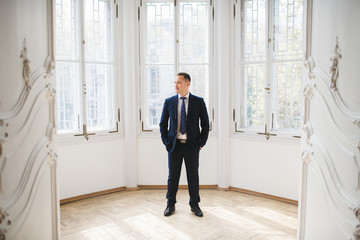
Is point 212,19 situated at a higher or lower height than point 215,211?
higher

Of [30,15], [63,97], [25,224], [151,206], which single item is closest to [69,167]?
[63,97]

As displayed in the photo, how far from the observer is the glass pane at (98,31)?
440 cm

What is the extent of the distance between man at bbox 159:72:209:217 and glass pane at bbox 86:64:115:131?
4.08ft

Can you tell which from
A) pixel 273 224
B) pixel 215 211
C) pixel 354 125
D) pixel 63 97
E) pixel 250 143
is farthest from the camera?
pixel 250 143

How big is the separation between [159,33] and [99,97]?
1.26 metres

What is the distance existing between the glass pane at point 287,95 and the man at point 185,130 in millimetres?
1186

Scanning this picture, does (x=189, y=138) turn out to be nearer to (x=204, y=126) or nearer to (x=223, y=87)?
(x=204, y=126)

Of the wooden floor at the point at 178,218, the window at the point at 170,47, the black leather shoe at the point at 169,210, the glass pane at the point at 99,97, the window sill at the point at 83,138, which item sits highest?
the window at the point at 170,47

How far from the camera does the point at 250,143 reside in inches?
180

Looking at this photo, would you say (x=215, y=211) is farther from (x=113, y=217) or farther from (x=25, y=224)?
(x=25, y=224)

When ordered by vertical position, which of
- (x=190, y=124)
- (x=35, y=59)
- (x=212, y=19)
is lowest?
(x=190, y=124)

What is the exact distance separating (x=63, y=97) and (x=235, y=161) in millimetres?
2511

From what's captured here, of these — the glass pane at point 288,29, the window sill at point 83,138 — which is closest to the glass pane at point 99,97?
the window sill at point 83,138

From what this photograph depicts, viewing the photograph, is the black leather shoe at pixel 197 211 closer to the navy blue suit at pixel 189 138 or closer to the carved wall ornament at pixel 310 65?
the navy blue suit at pixel 189 138
